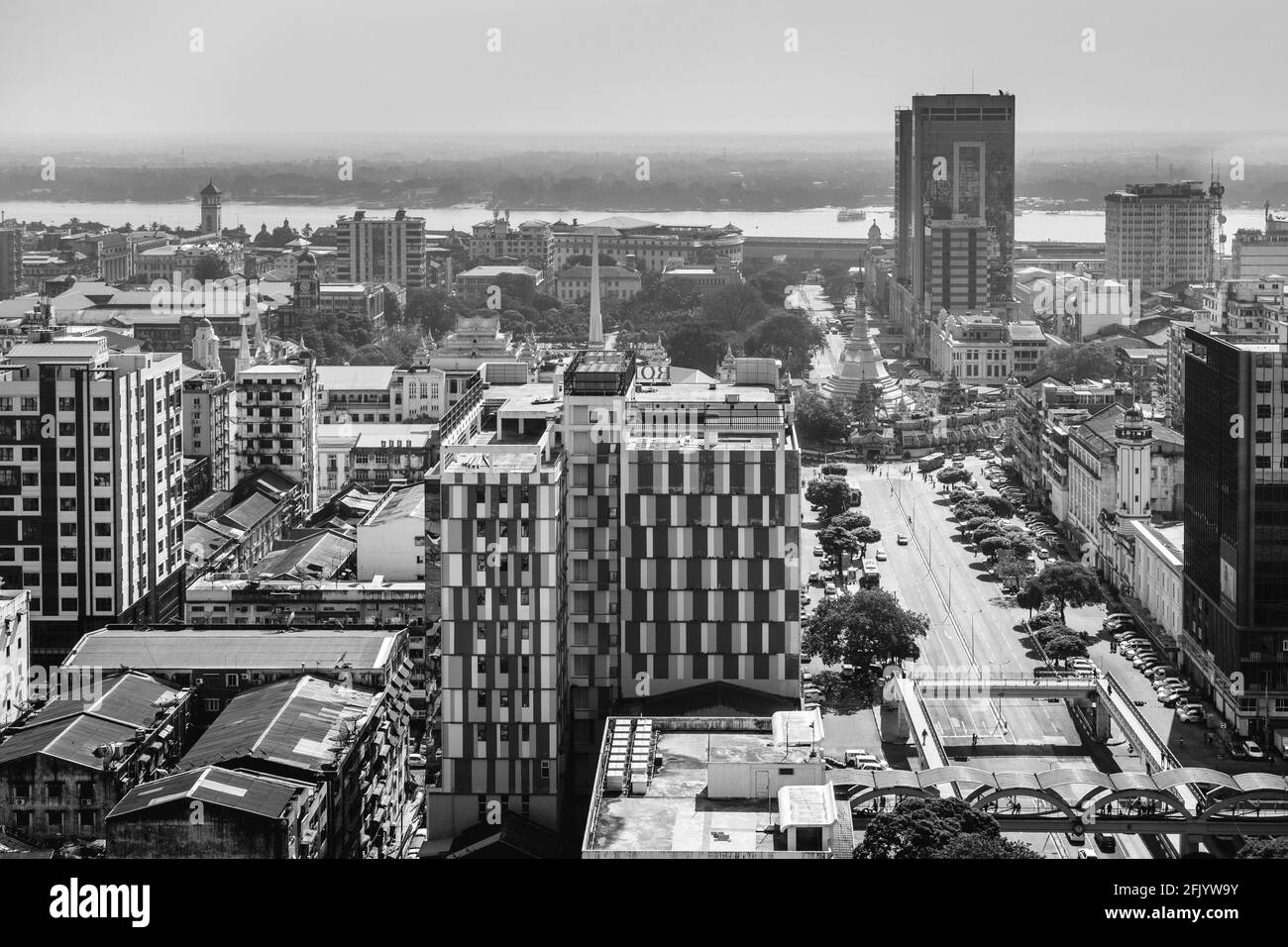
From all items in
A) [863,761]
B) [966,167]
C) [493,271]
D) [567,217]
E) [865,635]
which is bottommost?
[863,761]

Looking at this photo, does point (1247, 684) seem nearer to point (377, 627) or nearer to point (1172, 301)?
point (377, 627)

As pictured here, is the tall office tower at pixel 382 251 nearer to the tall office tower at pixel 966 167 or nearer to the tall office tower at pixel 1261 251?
the tall office tower at pixel 966 167

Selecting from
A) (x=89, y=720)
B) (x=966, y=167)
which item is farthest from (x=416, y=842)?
(x=966, y=167)

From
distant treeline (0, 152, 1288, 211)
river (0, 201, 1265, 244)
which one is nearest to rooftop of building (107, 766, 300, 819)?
distant treeline (0, 152, 1288, 211)

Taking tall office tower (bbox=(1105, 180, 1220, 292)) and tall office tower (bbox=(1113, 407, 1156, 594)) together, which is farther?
tall office tower (bbox=(1105, 180, 1220, 292))

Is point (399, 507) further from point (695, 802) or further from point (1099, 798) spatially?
point (695, 802)

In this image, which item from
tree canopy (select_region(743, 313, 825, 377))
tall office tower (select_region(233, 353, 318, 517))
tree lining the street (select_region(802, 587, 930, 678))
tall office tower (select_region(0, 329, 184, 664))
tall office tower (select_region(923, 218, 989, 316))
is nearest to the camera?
tall office tower (select_region(0, 329, 184, 664))

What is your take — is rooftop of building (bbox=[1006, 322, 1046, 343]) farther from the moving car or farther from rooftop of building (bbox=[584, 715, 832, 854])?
rooftop of building (bbox=[584, 715, 832, 854])
